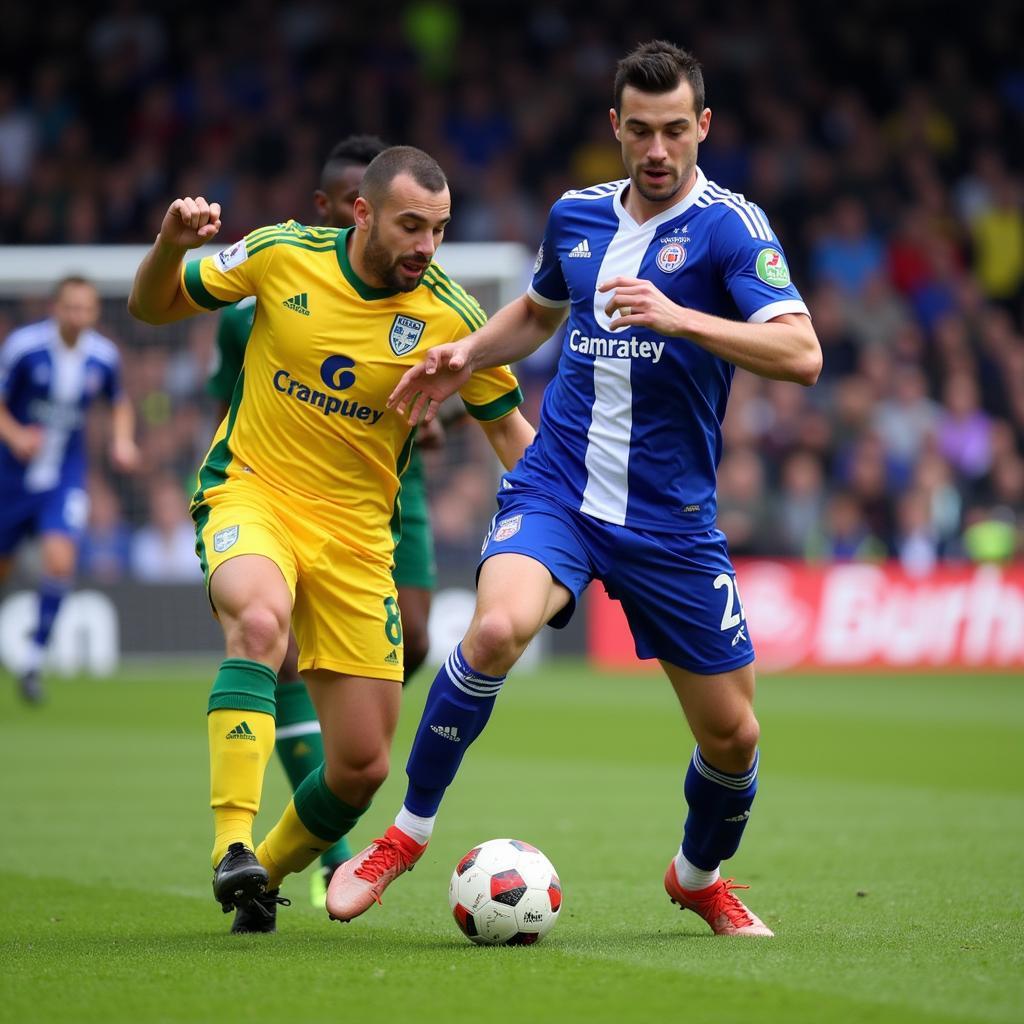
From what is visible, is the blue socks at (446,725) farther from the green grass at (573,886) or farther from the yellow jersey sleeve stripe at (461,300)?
the yellow jersey sleeve stripe at (461,300)

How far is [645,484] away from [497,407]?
670 mm

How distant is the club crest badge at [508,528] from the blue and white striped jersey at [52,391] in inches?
307

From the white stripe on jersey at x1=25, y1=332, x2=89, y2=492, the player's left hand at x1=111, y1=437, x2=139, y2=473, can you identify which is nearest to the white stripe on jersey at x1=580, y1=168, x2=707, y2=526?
the player's left hand at x1=111, y1=437, x2=139, y2=473

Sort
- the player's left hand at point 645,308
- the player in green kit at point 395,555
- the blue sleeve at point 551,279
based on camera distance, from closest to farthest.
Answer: the player's left hand at point 645,308 < the blue sleeve at point 551,279 < the player in green kit at point 395,555

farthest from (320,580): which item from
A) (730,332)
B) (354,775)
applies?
(730,332)

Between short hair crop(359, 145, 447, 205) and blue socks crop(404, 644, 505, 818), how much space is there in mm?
1408

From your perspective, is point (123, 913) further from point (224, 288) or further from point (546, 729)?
point (546, 729)

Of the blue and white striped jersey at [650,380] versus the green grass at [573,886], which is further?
the blue and white striped jersey at [650,380]

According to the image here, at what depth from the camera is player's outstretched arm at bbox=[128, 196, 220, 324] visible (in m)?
5.39

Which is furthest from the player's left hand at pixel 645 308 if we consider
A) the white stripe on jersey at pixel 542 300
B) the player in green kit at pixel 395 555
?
the player in green kit at pixel 395 555

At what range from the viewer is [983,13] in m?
24.3

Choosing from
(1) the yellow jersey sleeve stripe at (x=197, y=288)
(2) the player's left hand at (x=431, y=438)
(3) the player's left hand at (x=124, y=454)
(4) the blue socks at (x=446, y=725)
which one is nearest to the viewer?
(4) the blue socks at (x=446, y=725)

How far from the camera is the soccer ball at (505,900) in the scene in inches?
203

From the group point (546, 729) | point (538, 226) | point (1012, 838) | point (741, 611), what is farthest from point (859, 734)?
point (538, 226)
